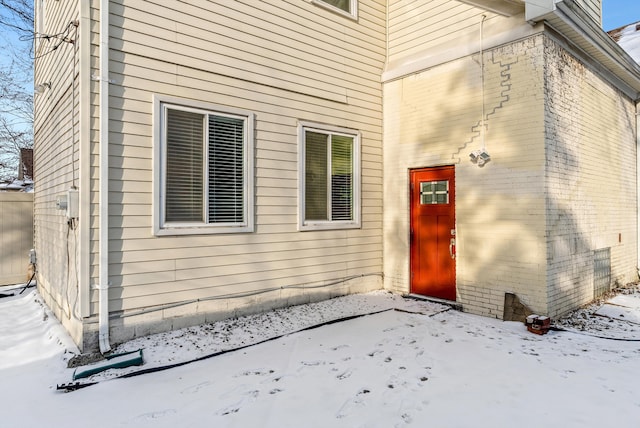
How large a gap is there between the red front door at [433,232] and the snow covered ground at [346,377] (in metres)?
0.96

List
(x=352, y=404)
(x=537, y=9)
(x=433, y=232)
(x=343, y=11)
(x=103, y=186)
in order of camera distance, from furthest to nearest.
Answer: (x=343, y=11) < (x=433, y=232) < (x=537, y=9) < (x=103, y=186) < (x=352, y=404)

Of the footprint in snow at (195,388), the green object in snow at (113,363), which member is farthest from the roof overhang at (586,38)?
the green object in snow at (113,363)

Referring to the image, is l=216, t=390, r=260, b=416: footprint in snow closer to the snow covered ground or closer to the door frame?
the snow covered ground

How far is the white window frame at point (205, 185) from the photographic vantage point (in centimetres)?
447

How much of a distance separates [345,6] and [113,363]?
6.47 m

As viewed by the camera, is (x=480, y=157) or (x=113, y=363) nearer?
(x=113, y=363)

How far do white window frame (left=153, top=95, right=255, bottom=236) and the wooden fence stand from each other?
5534mm

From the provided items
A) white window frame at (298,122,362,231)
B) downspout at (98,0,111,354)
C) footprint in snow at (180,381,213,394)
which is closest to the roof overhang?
white window frame at (298,122,362,231)

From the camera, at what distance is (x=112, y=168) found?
4.21m

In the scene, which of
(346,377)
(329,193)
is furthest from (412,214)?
(346,377)

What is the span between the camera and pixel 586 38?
541 cm

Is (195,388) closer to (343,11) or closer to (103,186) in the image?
(103,186)

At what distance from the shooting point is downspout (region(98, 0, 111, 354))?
411cm

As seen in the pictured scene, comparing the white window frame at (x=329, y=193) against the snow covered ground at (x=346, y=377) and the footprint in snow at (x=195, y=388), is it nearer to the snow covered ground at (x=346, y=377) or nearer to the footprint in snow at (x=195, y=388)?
the snow covered ground at (x=346, y=377)
